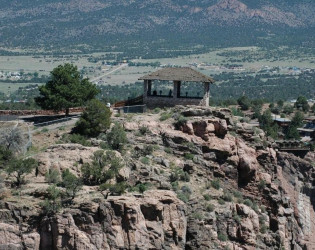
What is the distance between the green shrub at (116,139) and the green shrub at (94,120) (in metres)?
1.17

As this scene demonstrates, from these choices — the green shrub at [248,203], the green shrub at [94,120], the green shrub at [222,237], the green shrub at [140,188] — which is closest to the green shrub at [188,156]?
the green shrub at [248,203]

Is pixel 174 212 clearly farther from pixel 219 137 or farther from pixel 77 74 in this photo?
pixel 77 74

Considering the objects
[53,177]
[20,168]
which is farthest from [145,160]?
[20,168]

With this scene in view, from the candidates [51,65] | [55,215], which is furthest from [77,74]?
[51,65]

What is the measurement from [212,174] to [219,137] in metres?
2.41

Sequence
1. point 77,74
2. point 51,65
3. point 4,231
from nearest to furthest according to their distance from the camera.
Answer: point 4,231 < point 77,74 < point 51,65

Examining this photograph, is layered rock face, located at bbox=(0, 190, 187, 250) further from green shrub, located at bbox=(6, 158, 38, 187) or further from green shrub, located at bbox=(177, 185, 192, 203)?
green shrub, located at bbox=(6, 158, 38, 187)

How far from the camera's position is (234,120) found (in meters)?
51.1

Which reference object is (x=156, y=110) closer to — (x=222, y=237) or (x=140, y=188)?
(x=222, y=237)

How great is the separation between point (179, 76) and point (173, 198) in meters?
15.9

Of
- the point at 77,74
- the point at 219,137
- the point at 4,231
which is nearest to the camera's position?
the point at 4,231

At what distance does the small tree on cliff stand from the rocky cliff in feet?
11.8

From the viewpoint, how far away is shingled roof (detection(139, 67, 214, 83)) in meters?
53.7

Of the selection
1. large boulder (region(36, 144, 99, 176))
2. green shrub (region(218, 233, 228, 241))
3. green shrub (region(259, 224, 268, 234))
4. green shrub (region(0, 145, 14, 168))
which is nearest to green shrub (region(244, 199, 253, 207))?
green shrub (region(259, 224, 268, 234))
